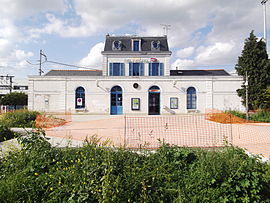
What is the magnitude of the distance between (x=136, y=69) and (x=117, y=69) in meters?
2.57

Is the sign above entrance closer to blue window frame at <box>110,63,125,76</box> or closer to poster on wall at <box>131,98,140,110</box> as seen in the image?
blue window frame at <box>110,63,125,76</box>

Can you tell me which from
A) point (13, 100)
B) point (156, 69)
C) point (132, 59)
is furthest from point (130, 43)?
point (13, 100)

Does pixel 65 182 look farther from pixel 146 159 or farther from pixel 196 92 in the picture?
pixel 196 92

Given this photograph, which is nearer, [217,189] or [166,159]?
[217,189]

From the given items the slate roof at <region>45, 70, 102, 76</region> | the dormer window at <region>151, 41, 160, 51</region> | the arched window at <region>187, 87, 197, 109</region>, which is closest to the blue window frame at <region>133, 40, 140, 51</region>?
the dormer window at <region>151, 41, 160, 51</region>

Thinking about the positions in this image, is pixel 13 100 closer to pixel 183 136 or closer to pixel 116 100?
pixel 116 100

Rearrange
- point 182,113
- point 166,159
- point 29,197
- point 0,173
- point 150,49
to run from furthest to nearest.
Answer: point 150,49 → point 182,113 → point 166,159 → point 0,173 → point 29,197

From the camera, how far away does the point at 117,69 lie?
22.0 meters

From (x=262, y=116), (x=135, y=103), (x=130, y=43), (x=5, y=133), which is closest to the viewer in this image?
(x=5, y=133)

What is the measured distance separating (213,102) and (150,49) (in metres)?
10.9

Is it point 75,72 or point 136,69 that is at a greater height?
point 136,69

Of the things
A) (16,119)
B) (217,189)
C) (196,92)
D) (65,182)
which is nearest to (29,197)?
(65,182)

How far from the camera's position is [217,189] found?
251cm

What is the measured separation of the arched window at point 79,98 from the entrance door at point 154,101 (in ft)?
27.1
